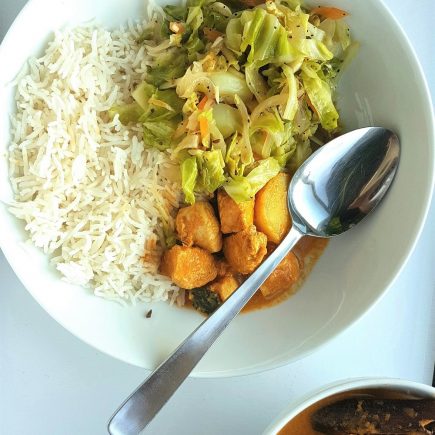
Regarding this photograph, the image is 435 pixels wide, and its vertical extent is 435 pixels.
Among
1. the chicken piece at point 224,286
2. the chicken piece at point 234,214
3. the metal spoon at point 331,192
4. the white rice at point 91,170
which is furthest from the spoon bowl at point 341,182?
the white rice at point 91,170

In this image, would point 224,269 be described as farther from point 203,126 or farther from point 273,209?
point 203,126

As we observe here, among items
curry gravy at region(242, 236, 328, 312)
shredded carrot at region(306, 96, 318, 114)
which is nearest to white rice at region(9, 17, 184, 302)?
curry gravy at region(242, 236, 328, 312)

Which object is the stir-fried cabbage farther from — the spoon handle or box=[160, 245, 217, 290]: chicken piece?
the spoon handle

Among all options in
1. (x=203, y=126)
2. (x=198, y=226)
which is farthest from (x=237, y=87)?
(x=198, y=226)

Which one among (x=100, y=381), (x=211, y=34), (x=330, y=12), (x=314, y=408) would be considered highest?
(x=330, y=12)

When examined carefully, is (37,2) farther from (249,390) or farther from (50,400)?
(249,390)

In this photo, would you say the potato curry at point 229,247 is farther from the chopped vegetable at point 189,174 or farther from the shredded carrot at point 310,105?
the shredded carrot at point 310,105
